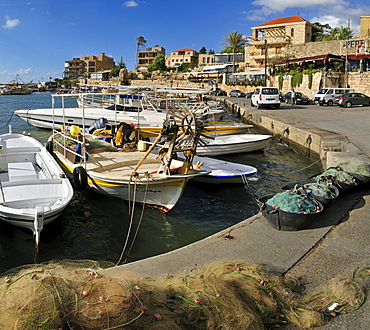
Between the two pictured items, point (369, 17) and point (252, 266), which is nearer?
point (252, 266)

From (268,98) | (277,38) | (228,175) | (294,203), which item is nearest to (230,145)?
(228,175)

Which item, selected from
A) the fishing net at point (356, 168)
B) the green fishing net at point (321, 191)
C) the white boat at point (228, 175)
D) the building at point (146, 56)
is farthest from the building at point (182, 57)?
the green fishing net at point (321, 191)

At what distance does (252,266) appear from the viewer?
4.58 m

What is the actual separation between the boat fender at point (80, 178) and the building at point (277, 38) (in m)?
62.5

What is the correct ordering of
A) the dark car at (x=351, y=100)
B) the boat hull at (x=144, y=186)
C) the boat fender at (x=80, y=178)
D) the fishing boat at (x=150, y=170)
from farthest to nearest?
1. the dark car at (x=351, y=100)
2. the boat fender at (x=80, y=178)
3. the boat hull at (x=144, y=186)
4. the fishing boat at (x=150, y=170)

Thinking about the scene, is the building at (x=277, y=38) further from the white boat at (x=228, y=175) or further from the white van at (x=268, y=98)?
the white boat at (x=228, y=175)

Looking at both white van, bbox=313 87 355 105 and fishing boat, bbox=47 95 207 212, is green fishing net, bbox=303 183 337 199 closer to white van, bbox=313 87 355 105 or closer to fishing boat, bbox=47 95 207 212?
fishing boat, bbox=47 95 207 212

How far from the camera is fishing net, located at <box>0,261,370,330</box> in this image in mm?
3135

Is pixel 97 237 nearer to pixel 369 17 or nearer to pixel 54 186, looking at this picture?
pixel 54 186

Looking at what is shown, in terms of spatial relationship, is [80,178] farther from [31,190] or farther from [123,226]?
[123,226]

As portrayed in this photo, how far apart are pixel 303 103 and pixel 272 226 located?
30143mm

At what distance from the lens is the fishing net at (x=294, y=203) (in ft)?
19.6

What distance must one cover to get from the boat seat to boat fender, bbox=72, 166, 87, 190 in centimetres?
120

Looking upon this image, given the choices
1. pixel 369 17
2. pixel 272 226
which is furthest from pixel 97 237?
pixel 369 17
